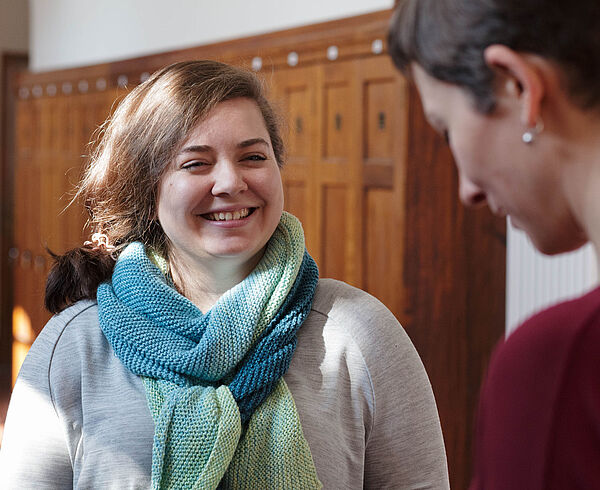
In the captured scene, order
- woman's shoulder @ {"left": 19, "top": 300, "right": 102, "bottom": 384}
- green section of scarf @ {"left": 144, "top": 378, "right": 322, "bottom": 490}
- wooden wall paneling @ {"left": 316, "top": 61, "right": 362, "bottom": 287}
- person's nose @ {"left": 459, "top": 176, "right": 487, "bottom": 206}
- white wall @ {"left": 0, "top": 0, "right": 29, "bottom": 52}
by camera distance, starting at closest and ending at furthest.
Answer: person's nose @ {"left": 459, "top": 176, "right": 487, "bottom": 206} < green section of scarf @ {"left": 144, "top": 378, "right": 322, "bottom": 490} < woman's shoulder @ {"left": 19, "top": 300, "right": 102, "bottom": 384} < wooden wall paneling @ {"left": 316, "top": 61, "right": 362, "bottom": 287} < white wall @ {"left": 0, "top": 0, "right": 29, "bottom": 52}

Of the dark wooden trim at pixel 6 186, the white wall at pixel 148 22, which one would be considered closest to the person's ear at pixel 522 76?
the white wall at pixel 148 22

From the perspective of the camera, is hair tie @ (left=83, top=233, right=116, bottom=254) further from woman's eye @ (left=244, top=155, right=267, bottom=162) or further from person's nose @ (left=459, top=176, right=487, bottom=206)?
person's nose @ (left=459, top=176, right=487, bottom=206)

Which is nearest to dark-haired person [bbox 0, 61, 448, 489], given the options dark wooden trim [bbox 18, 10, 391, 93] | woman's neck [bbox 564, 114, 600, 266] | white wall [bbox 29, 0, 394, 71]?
woman's neck [bbox 564, 114, 600, 266]

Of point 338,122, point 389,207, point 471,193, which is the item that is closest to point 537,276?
point 389,207

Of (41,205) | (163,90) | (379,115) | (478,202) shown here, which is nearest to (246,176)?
(163,90)

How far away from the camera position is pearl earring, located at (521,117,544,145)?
0.68m

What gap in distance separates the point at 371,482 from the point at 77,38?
4553 millimetres

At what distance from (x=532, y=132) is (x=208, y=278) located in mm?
1047

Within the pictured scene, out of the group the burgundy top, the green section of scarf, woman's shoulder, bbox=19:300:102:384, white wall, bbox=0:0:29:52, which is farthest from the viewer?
white wall, bbox=0:0:29:52

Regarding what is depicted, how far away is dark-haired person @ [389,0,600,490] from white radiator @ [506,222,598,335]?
7.30 feet

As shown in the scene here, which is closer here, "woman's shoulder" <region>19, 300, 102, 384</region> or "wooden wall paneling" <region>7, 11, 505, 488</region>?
"woman's shoulder" <region>19, 300, 102, 384</region>

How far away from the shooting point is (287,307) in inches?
62.5

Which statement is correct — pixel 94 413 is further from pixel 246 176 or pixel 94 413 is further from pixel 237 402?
pixel 246 176

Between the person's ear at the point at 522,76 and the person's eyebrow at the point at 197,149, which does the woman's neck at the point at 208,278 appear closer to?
the person's eyebrow at the point at 197,149
